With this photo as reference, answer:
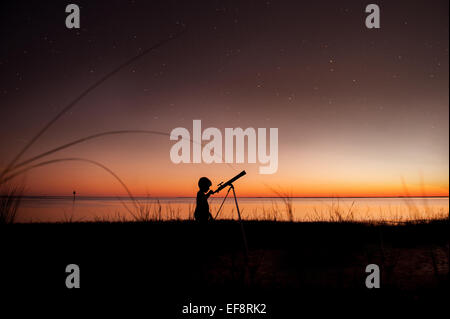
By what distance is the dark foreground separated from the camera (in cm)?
410

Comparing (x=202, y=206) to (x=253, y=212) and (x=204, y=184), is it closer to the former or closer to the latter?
(x=204, y=184)

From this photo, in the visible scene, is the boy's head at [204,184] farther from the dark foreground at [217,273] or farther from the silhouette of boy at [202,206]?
the dark foreground at [217,273]

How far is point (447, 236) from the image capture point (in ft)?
30.6

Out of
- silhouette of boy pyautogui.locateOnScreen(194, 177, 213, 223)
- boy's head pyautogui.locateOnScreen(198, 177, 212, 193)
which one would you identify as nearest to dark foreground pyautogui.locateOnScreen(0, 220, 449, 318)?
silhouette of boy pyautogui.locateOnScreen(194, 177, 213, 223)

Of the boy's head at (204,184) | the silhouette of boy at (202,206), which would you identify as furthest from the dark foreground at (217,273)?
the boy's head at (204,184)

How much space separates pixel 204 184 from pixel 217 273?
3028 millimetres

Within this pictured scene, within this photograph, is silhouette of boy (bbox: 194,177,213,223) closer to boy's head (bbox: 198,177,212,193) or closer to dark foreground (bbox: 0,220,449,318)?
boy's head (bbox: 198,177,212,193)

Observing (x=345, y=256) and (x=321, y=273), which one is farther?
(x=345, y=256)

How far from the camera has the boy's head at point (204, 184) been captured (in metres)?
8.05

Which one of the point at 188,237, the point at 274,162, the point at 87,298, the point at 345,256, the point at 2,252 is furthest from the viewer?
the point at 188,237

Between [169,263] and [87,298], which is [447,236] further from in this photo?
[87,298]

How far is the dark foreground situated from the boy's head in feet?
3.45
